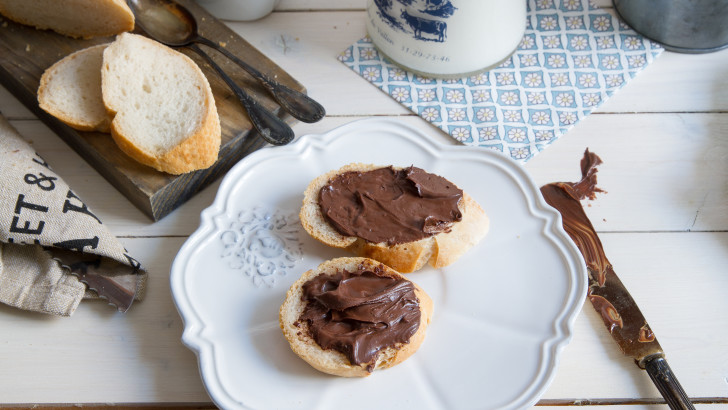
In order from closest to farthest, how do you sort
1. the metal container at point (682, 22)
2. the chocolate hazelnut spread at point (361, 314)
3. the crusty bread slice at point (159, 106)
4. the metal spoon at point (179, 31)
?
the chocolate hazelnut spread at point (361, 314) → the crusty bread slice at point (159, 106) → the metal spoon at point (179, 31) → the metal container at point (682, 22)

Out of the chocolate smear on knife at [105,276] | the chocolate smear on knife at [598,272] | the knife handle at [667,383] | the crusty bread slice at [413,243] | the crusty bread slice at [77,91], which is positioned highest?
the crusty bread slice at [77,91]

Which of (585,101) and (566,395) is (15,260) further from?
(585,101)

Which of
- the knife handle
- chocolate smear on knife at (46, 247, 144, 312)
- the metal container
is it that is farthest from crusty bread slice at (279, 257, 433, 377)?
the metal container

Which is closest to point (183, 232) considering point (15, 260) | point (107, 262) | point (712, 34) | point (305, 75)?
point (107, 262)

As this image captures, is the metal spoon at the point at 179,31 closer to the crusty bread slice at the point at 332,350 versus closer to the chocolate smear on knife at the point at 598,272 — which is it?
the crusty bread slice at the point at 332,350

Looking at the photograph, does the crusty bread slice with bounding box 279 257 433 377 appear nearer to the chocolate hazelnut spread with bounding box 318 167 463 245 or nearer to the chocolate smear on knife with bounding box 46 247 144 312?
the chocolate hazelnut spread with bounding box 318 167 463 245

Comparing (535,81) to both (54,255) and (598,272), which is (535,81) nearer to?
(598,272)

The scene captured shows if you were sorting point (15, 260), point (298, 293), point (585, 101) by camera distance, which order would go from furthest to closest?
1. point (585, 101)
2. point (15, 260)
3. point (298, 293)

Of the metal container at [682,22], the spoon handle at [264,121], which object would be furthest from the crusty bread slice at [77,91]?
the metal container at [682,22]

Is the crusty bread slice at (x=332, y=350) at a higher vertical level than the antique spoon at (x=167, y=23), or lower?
lower
